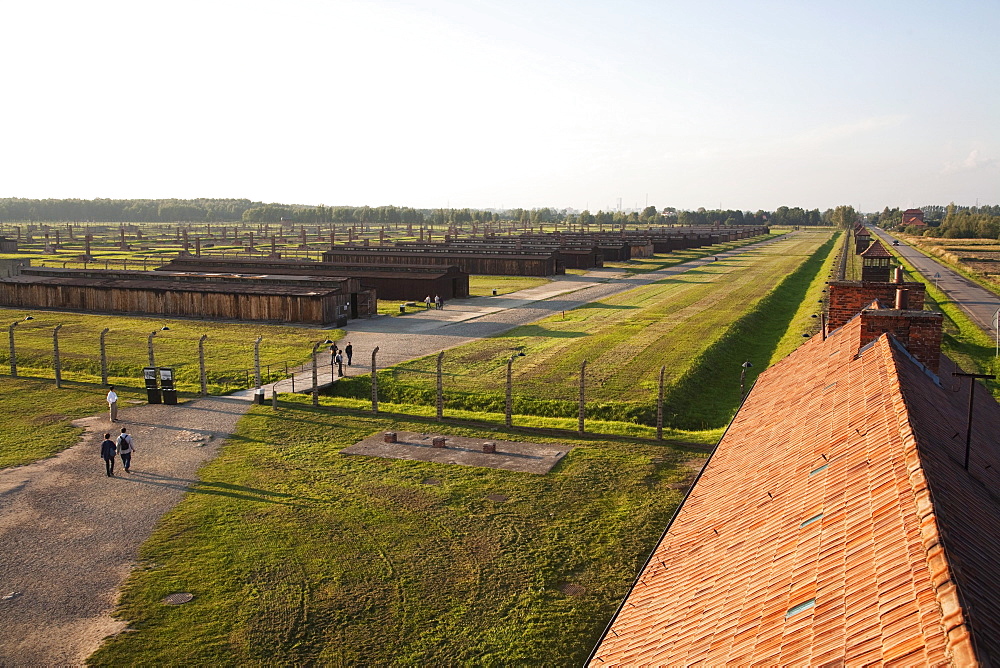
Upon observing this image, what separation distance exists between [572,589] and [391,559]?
165 inches

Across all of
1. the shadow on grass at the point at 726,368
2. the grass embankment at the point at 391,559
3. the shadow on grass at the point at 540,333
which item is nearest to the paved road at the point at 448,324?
the shadow on grass at the point at 540,333

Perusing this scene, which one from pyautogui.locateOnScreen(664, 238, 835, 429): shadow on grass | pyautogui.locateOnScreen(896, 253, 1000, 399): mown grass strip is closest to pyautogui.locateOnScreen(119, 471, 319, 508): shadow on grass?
pyautogui.locateOnScreen(664, 238, 835, 429): shadow on grass

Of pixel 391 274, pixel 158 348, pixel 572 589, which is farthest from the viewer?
pixel 391 274

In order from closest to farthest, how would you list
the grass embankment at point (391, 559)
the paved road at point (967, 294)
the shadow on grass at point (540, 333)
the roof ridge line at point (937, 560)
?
the roof ridge line at point (937, 560)
the grass embankment at point (391, 559)
the shadow on grass at point (540, 333)
the paved road at point (967, 294)

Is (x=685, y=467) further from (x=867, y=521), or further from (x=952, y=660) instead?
(x=952, y=660)

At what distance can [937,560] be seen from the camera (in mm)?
6566

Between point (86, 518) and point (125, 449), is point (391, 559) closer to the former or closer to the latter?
point (86, 518)

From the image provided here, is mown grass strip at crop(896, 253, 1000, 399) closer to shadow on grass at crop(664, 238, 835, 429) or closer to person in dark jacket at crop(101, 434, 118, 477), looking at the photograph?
shadow on grass at crop(664, 238, 835, 429)

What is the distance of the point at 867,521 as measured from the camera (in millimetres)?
8477

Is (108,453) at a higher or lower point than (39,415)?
higher

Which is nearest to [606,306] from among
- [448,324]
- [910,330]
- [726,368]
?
[448,324]

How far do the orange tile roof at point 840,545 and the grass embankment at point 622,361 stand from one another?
57.6ft

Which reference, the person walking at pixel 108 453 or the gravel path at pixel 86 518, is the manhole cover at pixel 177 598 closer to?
the gravel path at pixel 86 518

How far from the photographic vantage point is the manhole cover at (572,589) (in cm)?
1697
